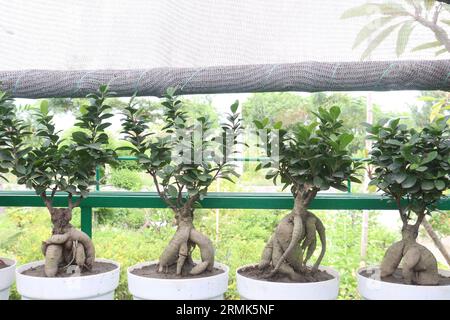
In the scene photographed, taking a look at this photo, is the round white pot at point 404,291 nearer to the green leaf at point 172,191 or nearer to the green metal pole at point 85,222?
the green leaf at point 172,191

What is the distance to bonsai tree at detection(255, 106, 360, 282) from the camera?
105cm

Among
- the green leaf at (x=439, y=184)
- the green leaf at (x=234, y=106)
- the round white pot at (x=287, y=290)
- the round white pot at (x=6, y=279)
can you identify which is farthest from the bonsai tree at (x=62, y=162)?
the green leaf at (x=439, y=184)

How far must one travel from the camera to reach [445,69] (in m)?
1.12

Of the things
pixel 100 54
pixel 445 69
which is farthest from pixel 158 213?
pixel 445 69

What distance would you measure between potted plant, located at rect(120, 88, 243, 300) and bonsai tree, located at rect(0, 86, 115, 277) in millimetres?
76

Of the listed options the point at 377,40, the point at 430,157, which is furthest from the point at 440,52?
the point at 430,157

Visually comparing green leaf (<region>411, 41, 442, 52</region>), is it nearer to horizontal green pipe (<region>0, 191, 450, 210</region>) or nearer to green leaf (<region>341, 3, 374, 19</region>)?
green leaf (<region>341, 3, 374, 19</region>)

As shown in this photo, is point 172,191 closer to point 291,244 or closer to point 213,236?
point 291,244

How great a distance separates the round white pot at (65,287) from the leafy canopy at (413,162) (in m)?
0.67

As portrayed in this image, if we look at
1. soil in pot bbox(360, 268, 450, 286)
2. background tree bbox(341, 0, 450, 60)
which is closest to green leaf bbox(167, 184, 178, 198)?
soil in pot bbox(360, 268, 450, 286)

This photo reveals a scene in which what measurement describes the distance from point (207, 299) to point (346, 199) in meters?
0.43

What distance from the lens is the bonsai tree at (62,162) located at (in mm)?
1127
